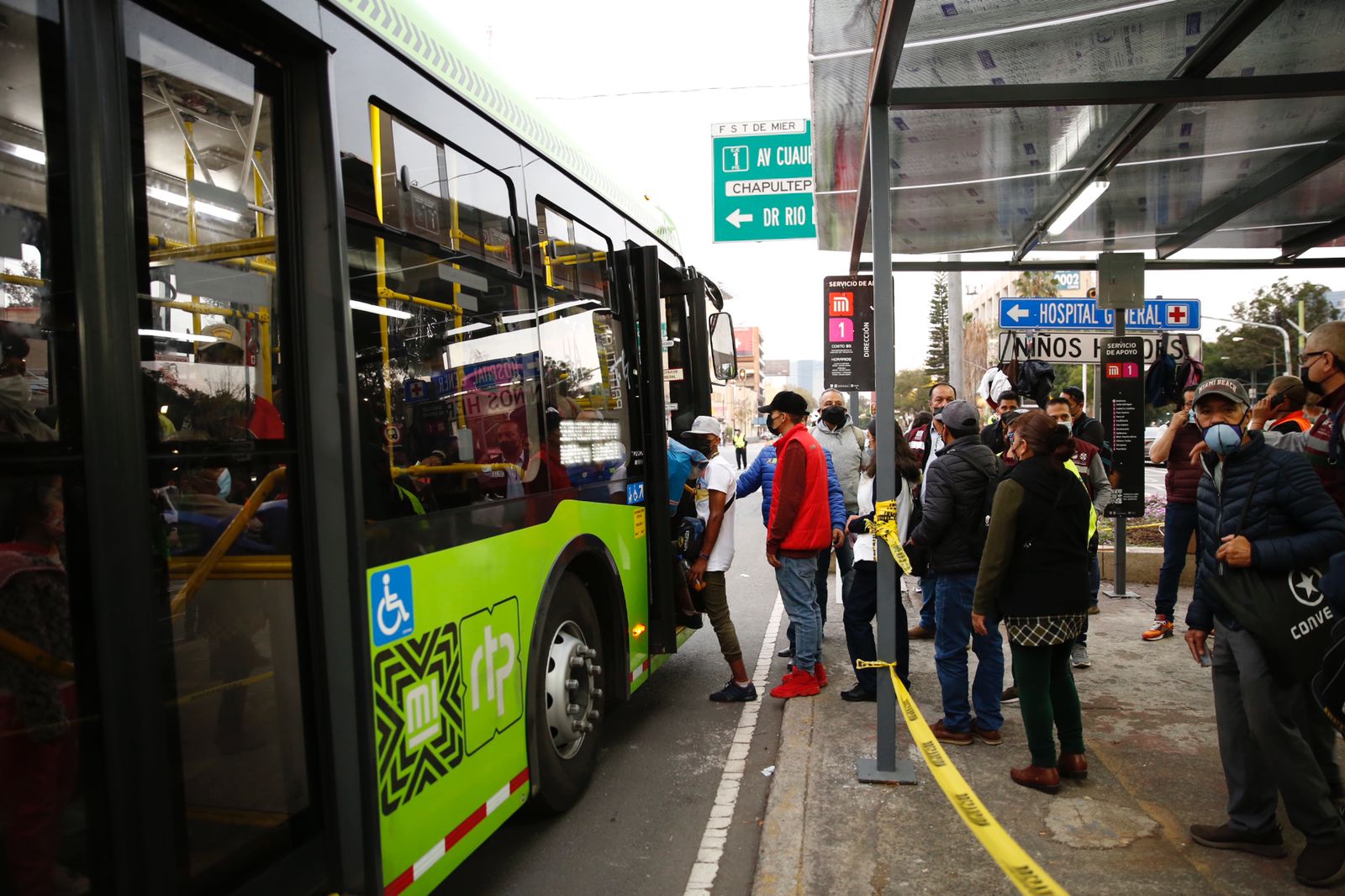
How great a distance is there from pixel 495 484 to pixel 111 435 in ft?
5.87

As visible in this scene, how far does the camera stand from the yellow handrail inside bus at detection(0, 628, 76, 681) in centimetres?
202

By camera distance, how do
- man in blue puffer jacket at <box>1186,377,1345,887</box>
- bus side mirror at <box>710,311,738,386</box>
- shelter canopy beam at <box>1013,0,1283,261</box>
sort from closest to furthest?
man in blue puffer jacket at <box>1186,377,1345,887</box> → shelter canopy beam at <box>1013,0,1283,261</box> → bus side mirror at <box>710,311,738,386</box>

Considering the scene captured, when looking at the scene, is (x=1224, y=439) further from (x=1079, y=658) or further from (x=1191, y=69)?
(x=1079, y=658)

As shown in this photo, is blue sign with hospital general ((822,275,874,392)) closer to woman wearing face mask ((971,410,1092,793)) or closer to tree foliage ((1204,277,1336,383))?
woman wearing face mask ((971,410,1092,793))

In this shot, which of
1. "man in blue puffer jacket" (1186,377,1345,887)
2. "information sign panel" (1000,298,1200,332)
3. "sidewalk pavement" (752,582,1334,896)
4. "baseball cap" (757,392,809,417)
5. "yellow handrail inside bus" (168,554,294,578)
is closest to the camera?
"yellow handrail inside bus" (168,554,294,578)

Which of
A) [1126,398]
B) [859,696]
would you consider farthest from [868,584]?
[1126,398]

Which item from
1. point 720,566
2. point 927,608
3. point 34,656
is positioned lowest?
point 927,608

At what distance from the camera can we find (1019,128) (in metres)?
5.93

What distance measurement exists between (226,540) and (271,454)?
28cm

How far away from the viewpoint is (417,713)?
10.1ft

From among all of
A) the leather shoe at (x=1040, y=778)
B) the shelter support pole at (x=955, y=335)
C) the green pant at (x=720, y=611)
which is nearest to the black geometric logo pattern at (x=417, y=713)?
the leather shoe at (x=1040, y=778)

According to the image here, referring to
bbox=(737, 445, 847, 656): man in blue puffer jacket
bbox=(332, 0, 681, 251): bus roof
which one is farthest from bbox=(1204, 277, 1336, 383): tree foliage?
bbox=(332, 0, 681, 251): bus roof

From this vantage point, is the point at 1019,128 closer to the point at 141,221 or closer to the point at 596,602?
the point at 596,602

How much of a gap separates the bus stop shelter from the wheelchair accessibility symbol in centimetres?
250
